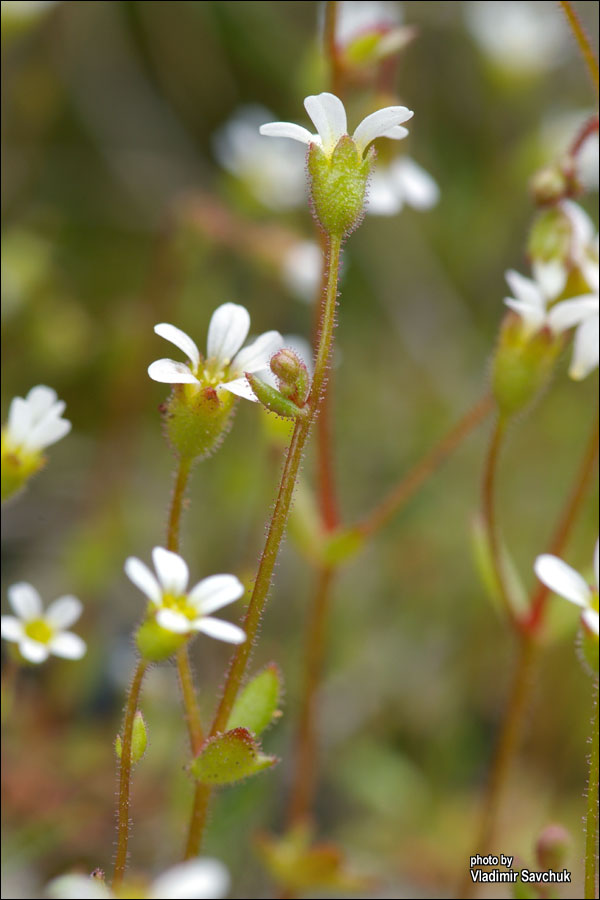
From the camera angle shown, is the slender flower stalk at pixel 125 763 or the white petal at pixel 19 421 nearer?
the slender flower stalk at pixel 125 763

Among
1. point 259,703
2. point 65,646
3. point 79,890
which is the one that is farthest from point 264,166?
point 79,890

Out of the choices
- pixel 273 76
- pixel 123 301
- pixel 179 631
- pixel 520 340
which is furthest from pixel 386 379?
pixel 179 631

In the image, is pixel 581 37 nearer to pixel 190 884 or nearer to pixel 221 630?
pixel 221 630

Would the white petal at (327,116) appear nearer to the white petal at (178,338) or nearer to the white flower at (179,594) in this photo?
the white petal at (178,338)

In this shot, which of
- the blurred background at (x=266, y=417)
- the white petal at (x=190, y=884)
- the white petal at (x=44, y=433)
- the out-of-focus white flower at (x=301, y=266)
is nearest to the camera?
the white petal at (x=190, y=884)

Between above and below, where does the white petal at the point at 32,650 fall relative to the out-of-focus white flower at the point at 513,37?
below

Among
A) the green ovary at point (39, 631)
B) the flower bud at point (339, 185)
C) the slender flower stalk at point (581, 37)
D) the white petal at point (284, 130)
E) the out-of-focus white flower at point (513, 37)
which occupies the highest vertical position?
the out-of-focus white flower at point (513, 37)

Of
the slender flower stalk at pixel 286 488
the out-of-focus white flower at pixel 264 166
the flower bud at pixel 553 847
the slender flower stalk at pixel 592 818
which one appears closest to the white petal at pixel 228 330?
the slender flower stalk at pixel 286 488

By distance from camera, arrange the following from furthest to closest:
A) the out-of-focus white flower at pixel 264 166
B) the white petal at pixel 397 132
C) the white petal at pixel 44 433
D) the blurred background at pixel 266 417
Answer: the out-of-focus white flower at pixel 264 166, the blurred background at pixel 266 417, the white petal at pixel 44 433, the white petal at pixel 397 132
